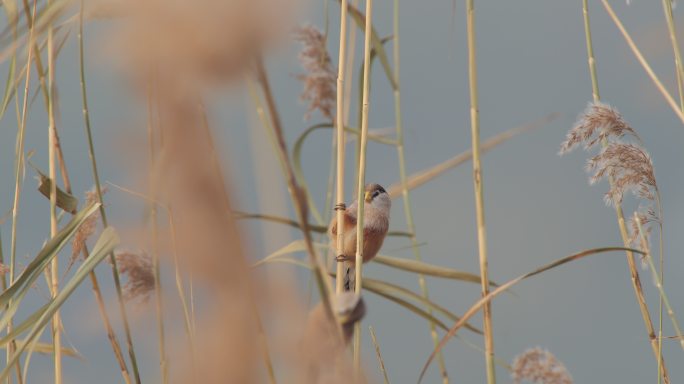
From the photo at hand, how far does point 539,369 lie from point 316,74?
1.06 metres

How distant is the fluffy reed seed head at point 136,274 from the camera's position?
6.27ft

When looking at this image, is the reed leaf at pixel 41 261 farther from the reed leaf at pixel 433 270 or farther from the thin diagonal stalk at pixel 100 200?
the reed leaf at pixel 433 270

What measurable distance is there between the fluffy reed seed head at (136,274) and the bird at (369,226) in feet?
1.74

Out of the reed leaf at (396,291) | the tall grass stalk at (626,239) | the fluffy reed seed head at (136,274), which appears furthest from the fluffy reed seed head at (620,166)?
the fluffy reed seed head at (136,274)

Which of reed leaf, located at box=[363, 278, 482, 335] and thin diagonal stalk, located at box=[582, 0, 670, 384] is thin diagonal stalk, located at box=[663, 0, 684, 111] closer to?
thin diagonal stalk, located at box=[582, 0, 670, 384]

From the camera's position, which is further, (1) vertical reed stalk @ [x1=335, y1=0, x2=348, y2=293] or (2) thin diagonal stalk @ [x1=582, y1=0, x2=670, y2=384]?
(2) thin diagonal stalk @ [x1=582, y1=0, x2=670, y2=384]

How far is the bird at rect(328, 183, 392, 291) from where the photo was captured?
2219 millimetres

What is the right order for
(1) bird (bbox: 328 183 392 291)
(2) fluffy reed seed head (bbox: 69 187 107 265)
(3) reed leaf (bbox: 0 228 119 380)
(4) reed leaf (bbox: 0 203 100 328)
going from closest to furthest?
(3) reed leaf (bbox: 0 228 119 380)
(4) reed leaf (bbox: 0 203 100 328)
(2) fluffy reed seed head (bbox: 69 187 107 265)
(1) bird (bbox: 328 183 392 291)

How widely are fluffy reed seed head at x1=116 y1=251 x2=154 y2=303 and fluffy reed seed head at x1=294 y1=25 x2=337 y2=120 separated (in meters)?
Result: 0.64

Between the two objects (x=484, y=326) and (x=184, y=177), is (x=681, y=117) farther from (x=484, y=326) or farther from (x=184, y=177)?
(x=184, y=177)

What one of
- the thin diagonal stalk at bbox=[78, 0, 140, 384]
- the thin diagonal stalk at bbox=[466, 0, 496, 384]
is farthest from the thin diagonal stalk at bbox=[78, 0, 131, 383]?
the thin diagonal stalk at bbox=[466, 0, 496, 384]

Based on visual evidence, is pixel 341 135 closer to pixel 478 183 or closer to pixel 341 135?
pixel 341 135

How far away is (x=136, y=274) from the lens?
6.32 feet

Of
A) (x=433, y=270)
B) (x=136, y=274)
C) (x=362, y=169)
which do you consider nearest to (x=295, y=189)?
(x=362, y=169)
